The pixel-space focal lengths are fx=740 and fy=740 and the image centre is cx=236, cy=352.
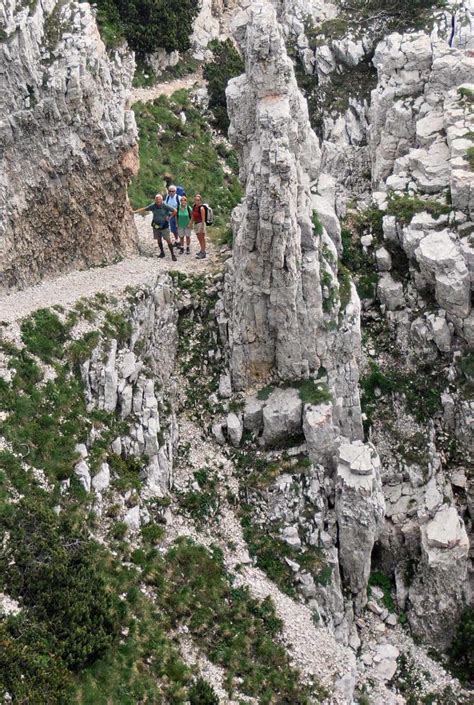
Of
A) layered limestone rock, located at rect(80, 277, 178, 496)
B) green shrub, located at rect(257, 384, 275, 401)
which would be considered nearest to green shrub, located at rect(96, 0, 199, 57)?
layered limestone rock, located at rect(80, 277, 178, 496)

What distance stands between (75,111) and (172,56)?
2667 cm

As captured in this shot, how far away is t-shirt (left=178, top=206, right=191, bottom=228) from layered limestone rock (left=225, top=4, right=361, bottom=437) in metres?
2.49

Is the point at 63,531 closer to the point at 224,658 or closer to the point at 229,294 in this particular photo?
the point at 224,658

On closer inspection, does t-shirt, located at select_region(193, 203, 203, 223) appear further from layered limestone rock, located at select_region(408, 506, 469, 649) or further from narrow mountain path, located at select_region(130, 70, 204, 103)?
layered limestone rock, located at select_region(408, 506, 469, 649)

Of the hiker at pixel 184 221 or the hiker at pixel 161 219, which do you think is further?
the hiker at pixel 184 221

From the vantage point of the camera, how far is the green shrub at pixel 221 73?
55.1m

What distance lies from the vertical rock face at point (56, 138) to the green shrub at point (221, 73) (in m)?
20.3

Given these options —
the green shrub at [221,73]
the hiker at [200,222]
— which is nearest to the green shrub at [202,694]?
A: the hiker at [200,222]

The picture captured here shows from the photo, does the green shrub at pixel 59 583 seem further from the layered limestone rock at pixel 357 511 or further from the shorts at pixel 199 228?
the shorts at pixel 199 228

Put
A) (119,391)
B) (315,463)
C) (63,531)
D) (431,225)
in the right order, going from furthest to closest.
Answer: (431,225) < (315,463) < (119,391) < (63,531)

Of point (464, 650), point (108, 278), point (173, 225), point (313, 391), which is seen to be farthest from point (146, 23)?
point (464, 650)

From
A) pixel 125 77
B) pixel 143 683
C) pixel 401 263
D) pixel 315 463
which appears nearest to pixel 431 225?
pixel 401 263

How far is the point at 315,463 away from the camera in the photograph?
3369 cm

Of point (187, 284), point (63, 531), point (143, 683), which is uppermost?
point (187, 284)
